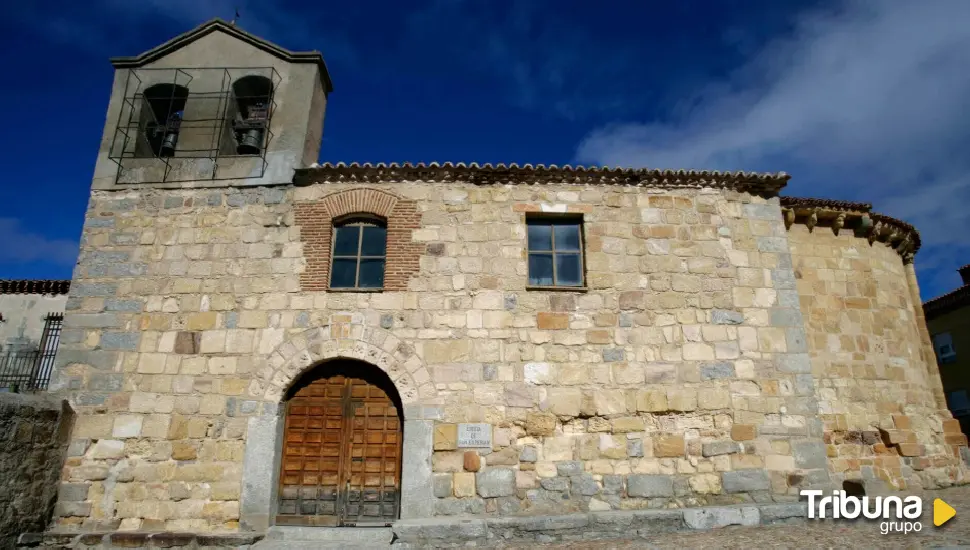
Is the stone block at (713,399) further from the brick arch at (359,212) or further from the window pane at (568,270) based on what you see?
the brick arch at (359,212)

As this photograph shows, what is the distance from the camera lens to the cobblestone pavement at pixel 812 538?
6.11m

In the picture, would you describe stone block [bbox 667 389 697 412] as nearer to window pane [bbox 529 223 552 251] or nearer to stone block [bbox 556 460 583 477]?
stone block [bbox 556 460 583 477]

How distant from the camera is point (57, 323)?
14359 mm

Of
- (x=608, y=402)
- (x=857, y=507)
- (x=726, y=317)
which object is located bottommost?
(x=857, y=507)

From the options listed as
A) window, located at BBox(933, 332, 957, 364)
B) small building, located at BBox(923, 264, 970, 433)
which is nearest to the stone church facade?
small building, located at BBox(923, 264, 970, 433)

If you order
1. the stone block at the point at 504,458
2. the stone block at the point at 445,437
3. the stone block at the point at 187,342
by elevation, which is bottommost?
the stone block at the point at 504,458

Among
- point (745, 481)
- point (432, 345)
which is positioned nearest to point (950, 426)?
point (745, 481)

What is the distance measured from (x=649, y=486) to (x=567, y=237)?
3822mm

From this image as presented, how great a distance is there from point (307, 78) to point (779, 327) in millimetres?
8785

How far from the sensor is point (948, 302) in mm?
17719

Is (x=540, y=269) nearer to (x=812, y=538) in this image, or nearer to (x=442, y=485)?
(x=442, y=485)

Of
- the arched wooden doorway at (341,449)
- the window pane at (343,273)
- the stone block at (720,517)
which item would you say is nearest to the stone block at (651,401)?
the stone block at (720,517)

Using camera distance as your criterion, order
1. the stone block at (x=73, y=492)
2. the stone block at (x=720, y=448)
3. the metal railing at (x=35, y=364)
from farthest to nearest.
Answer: the metal railing at (x=35, y=364), the stone block at (x=720, y=448), the stone block at (x=73, y=492)

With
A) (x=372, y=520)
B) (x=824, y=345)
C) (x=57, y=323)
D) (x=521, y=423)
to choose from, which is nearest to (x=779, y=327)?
(x=824, y=345)
